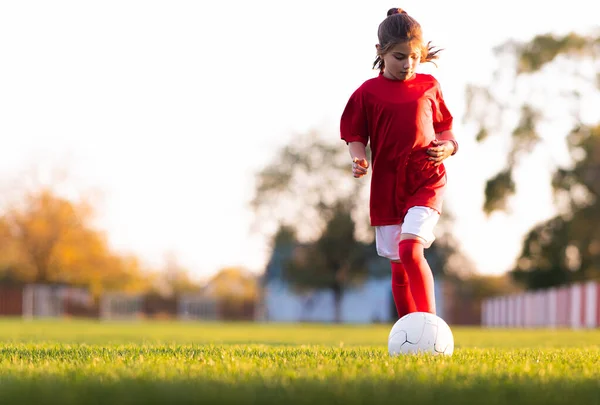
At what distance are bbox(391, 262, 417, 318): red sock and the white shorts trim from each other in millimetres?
95

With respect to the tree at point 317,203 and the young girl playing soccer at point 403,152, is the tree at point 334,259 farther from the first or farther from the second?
the young girl playing soccer at point 403,152

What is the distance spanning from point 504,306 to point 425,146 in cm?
4593

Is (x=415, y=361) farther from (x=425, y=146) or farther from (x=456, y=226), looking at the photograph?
(x=456, y=226)

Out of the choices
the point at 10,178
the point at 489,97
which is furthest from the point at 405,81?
the point at 10,178

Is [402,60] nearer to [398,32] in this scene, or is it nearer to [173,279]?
[398,32]

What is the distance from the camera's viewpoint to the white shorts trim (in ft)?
19.4

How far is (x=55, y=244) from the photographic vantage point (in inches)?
2061

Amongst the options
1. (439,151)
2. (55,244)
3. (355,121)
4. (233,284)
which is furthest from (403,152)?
(233,284)

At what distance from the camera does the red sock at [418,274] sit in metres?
5.88

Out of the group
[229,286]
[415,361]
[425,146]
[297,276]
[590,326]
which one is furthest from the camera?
[229,286]

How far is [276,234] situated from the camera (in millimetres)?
50594

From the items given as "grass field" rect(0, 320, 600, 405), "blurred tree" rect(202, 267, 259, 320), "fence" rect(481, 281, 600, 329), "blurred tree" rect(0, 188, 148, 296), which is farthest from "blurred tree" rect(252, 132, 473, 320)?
"grass field" rect(0, 320, 600, 405)

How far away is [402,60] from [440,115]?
641 millimetres

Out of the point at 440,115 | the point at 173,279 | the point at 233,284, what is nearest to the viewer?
the point at 440,115
